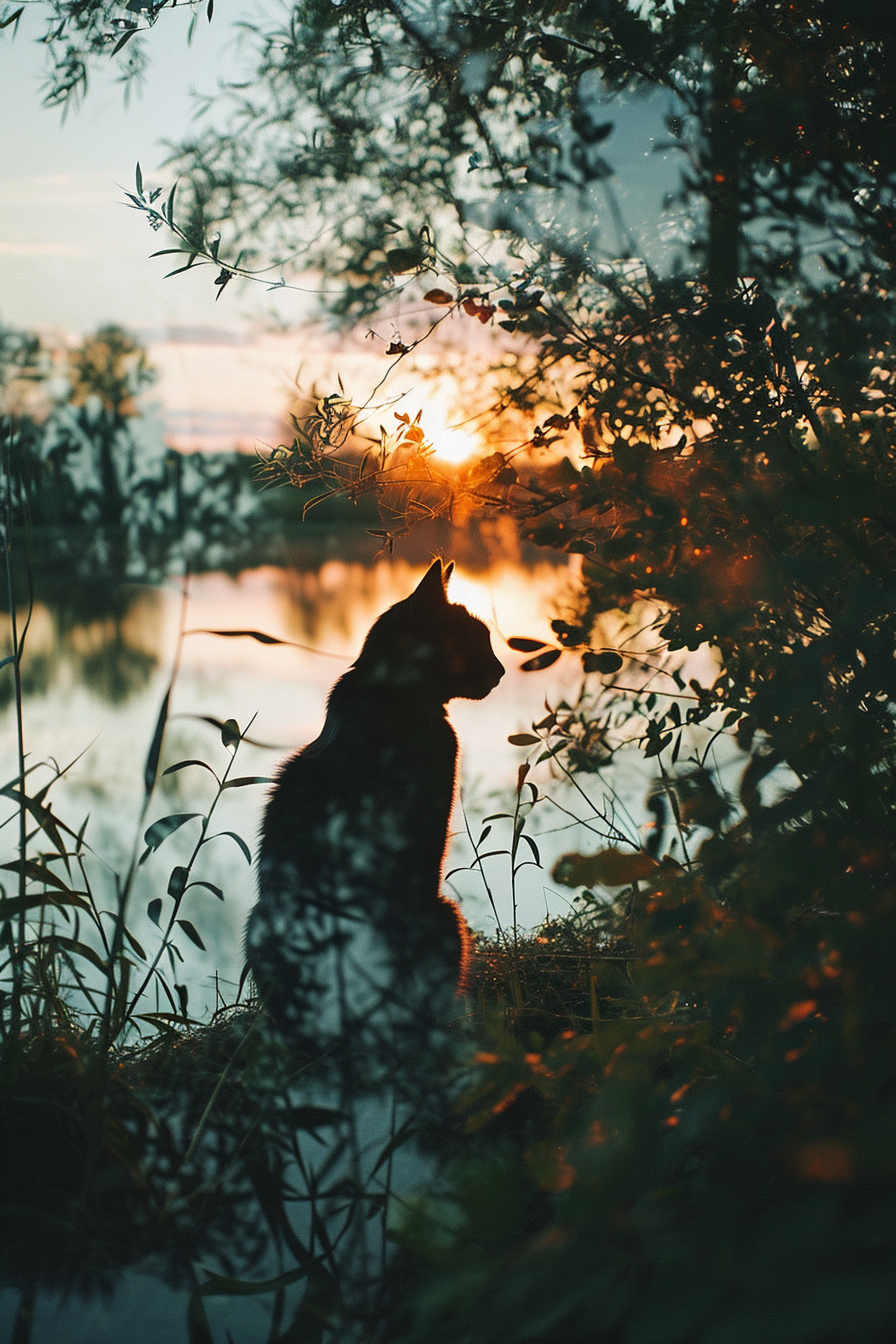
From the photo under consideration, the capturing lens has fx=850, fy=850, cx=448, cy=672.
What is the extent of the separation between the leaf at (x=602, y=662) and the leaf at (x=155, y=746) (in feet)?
1.91

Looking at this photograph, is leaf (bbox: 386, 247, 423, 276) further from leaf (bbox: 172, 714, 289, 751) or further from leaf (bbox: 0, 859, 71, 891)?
leaf (bbox: 0, 859, 71, 891)

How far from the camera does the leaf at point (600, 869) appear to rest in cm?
75

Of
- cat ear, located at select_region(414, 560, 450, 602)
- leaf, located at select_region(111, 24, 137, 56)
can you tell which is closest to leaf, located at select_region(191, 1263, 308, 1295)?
cat ear, located at select_region(414, 560, 450, 602)

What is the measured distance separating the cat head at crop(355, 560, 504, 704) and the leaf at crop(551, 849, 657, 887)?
1.00 metres

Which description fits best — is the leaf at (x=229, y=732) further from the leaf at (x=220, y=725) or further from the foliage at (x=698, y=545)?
the foliage at (x=698, y=545)

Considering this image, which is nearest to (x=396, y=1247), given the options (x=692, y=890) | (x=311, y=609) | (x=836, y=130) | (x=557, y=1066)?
(x=557, y=1066)

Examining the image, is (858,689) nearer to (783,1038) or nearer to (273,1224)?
(783,1038)

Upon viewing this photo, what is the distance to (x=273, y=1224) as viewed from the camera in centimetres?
→ 109

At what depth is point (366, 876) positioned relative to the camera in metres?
1.46

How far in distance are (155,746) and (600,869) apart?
604mm

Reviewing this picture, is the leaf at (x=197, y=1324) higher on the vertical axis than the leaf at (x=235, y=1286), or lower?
lower

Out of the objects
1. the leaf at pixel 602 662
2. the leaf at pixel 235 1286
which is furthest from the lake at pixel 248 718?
the leaf at pixel 235 1286

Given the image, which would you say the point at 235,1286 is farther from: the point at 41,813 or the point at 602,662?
the point at 602,662

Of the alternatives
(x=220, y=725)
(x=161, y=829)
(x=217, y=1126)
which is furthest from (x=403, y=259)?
(x=217, y=1126)
